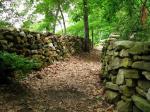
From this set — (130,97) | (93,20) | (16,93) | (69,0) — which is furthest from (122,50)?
(93,20)

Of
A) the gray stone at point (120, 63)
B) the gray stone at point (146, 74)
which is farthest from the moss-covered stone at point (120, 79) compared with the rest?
the gray stone at point (146, 74)

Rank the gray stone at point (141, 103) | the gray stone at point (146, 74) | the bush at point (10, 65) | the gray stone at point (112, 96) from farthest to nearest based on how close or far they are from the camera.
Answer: the bush at point (10, 65) → the gray stone at point (112, 96) → the gray stone at point (146, 74) → the gray stone at point (141, 103)

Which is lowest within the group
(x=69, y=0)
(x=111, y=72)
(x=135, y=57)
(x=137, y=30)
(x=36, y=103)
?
(x=36, y=103)

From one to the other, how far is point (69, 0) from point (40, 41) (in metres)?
9.73

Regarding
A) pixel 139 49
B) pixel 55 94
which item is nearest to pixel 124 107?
pixel 139 49

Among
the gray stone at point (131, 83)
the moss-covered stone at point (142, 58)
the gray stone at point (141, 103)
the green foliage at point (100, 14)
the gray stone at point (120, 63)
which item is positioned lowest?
the gray stone at point (141, 103)

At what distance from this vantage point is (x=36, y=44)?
10.4 meters

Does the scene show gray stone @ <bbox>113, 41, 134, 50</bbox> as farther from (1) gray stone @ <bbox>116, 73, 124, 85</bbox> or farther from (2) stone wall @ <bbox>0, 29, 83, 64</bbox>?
(2) stone wall @ <bbox>0, 29, 83, 64</bbox>

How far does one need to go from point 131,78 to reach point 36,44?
5.47 meters

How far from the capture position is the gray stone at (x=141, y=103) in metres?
4.82

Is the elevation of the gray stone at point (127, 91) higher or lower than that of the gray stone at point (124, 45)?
lower

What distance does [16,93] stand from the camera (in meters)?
6.88

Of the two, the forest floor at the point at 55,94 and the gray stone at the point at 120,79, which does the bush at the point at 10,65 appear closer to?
the forest floor at the point at 55,94

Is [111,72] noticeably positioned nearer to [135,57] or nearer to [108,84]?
[108,84]
